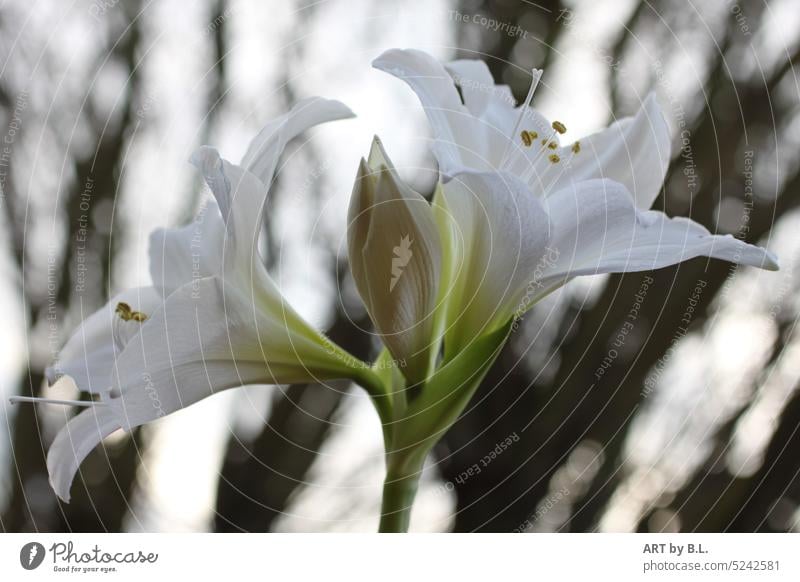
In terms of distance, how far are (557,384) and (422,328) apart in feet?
1.89

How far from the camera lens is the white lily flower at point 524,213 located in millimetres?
295

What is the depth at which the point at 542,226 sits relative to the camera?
0.29 metres

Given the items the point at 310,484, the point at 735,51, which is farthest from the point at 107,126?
the point at 735,51

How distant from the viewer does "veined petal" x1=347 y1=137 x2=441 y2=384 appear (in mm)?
294

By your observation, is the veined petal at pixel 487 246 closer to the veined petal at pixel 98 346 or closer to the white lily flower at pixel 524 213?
the white lily flower at pixel 524 213

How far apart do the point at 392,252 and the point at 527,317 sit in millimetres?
534

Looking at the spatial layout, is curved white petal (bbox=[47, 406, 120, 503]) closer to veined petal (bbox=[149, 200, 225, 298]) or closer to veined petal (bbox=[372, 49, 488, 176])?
veined petal (bbox=[149, 200, 225, 298])
